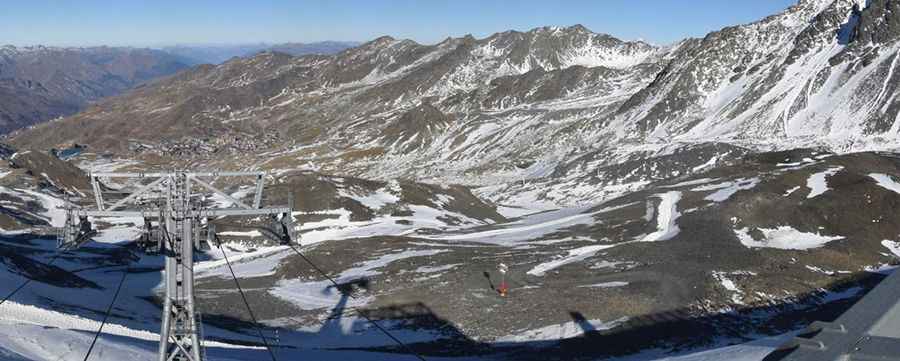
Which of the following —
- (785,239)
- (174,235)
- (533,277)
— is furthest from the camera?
(785,239)

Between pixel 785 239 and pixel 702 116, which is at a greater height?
pixel 702 116

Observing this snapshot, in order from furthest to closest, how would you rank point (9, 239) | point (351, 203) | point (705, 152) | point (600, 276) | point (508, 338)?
point (705, 152) → point (351, 203) → point (9, 239) → point (600, 276) → point (508, 338)

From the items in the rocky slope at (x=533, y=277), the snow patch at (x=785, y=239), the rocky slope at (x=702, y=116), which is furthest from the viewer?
the rocky slope at (x=702, y=116)

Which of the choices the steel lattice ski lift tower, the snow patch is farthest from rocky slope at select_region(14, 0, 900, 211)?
the steel lattice ski lift tower

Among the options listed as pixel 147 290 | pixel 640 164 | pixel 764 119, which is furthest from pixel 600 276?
pixel 764 119

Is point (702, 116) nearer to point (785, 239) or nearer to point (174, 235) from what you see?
point (785, 239)

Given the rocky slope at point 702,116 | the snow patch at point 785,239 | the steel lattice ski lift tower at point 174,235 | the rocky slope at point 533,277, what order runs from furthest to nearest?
the rocky slope at point 702,116 < the snow patch at point 785,239 < the rocky slope at point 533,277 < the steel lattice ski lift tower at point 174,235

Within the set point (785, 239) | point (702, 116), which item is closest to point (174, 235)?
point (785, 239)

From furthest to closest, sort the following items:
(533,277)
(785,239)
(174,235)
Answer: (785,239) < (533,277) < (174,235)

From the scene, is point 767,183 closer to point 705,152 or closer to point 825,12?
point 705,152

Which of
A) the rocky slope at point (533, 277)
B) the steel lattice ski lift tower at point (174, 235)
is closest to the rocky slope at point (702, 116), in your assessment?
the rocky slope at point (533, 277)

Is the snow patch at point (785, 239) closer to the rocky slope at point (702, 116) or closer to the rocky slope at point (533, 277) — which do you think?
the rocky slope at point (533, 277)
